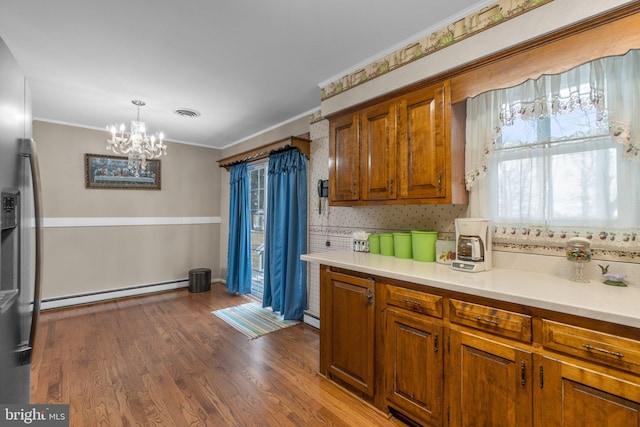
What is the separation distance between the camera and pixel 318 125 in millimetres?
3297

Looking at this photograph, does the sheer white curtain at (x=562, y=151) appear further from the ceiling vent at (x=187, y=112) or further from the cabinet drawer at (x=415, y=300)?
the ceiling vent at (x=187, y=112)

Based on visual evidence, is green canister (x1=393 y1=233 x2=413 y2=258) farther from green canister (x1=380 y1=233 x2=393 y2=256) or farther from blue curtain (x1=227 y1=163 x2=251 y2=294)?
blue curtain (x1=227 y1=163 x2=251 y2=294)

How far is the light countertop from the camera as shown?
1099 millimetres

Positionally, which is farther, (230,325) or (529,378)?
(230,325)

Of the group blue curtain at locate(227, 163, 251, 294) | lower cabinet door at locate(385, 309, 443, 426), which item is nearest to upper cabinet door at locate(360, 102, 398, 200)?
lower cabinet door at locate(385, 309, 443, 426)

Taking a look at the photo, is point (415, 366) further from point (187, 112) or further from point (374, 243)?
point (187, 112)

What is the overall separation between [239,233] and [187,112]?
200 cm

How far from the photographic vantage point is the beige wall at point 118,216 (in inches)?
152

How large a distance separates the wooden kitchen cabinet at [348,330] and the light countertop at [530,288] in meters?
0.17

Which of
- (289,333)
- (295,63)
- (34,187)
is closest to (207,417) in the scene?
(289,333)

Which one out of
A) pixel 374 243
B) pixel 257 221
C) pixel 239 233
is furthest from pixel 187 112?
pixel 374 243

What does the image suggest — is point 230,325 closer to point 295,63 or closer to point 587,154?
point 295,63

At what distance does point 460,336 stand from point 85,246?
16.0 ft

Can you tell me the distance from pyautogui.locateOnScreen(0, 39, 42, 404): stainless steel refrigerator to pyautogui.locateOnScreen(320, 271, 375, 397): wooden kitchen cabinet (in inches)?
64.8
